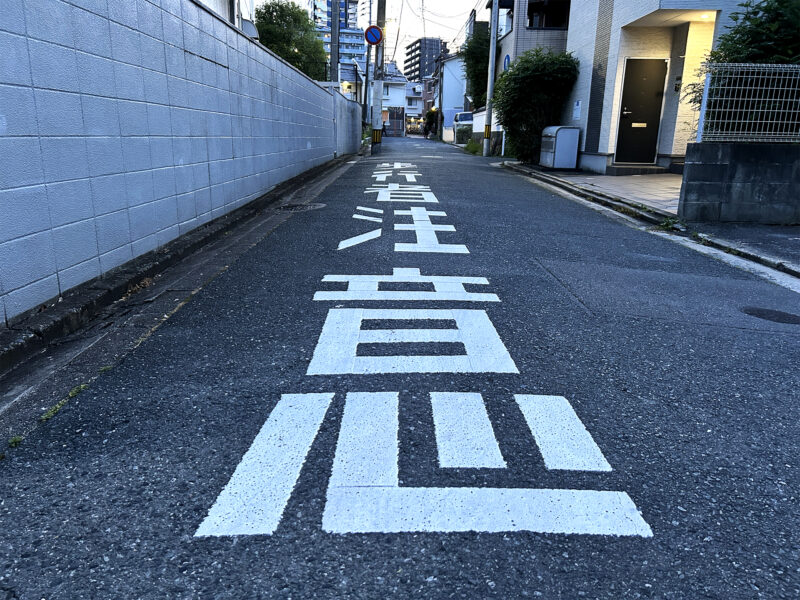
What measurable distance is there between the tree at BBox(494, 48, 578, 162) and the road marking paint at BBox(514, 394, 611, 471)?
15.4 meters

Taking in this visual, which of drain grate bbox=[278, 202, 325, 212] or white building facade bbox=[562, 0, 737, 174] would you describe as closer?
drain grate bbox=[278, 202, 325, 212]

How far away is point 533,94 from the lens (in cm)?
1656

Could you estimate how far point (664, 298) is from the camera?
4441 mm

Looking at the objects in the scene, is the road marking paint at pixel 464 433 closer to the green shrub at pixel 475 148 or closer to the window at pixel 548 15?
the window at pixel 548 15

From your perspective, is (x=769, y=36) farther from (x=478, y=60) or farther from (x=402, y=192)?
(x=478, y=60)

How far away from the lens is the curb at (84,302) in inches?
119

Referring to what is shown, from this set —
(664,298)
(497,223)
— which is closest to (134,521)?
(664,298)

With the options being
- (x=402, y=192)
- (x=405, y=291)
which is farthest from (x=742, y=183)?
(x=405, y=291)

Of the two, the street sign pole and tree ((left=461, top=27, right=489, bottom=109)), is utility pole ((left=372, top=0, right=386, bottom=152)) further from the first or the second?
tree ((left=461, top=27, right=489, bottom=109))

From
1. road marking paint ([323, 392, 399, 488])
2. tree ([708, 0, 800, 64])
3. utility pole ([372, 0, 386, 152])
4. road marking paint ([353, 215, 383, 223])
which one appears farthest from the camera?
utility pole ([372, 0, 386, 152])

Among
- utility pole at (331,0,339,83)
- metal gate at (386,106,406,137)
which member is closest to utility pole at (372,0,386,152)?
utility pole at (331,0,339,83)

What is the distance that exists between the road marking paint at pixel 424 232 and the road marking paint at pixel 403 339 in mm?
1967

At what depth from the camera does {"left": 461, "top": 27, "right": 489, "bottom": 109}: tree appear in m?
30.2

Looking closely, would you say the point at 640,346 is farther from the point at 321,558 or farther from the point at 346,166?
the point at 346,166
